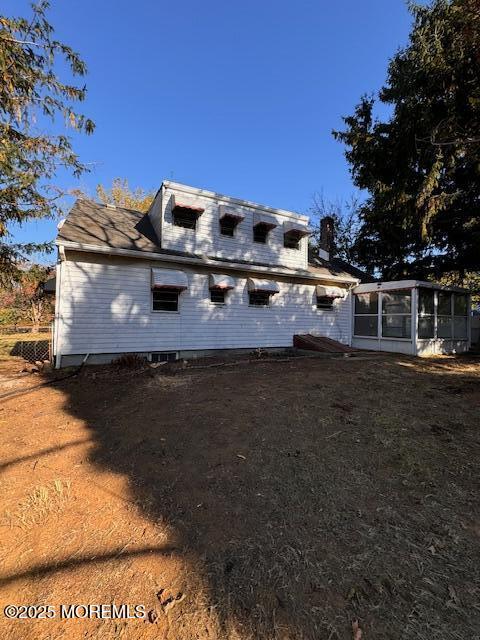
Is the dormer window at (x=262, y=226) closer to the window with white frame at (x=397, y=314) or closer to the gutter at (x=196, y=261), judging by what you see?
the gutter at (x=196, y=261)

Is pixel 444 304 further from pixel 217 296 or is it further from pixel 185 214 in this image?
pixel 185 214

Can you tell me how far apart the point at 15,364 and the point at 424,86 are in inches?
696

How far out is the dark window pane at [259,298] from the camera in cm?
1165

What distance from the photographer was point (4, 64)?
19.7 ft

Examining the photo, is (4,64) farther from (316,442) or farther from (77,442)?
(316,442)

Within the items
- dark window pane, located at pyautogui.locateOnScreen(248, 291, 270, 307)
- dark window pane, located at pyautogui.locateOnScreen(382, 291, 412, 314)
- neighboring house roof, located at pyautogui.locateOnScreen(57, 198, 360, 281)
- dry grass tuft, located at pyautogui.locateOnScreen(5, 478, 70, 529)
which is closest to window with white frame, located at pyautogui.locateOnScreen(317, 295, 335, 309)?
neighboring house roof, located at pyautogui.locateOnScreen(57, 198, 360, 281)

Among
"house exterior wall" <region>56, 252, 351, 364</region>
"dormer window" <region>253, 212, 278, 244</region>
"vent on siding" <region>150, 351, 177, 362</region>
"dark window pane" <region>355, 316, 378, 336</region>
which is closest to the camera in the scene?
"house exterior wall" <region>56, 252, 351, 364</region>

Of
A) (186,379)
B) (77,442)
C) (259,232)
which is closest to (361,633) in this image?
(77,442)

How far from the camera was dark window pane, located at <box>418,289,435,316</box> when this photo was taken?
1255 centimetres

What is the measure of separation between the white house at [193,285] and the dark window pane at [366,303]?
4.0 inches

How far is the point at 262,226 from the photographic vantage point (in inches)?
488

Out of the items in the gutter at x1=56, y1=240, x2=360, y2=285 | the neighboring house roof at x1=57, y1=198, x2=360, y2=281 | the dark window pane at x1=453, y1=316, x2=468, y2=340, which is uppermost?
the neighboring house roof at x1=57, y1=198, x2=360, y2=281

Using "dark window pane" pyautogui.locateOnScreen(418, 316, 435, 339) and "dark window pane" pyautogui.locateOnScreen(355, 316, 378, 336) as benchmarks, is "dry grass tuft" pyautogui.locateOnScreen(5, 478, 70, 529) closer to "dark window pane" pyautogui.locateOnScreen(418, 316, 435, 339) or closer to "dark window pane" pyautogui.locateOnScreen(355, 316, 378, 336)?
"dark window pane" pyautogui.locateOnScreen(418, 316, 435, 339)

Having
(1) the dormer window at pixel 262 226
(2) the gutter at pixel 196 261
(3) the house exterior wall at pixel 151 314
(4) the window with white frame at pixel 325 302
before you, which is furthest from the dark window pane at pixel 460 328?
(1) the dormer window at pixel 262 226
